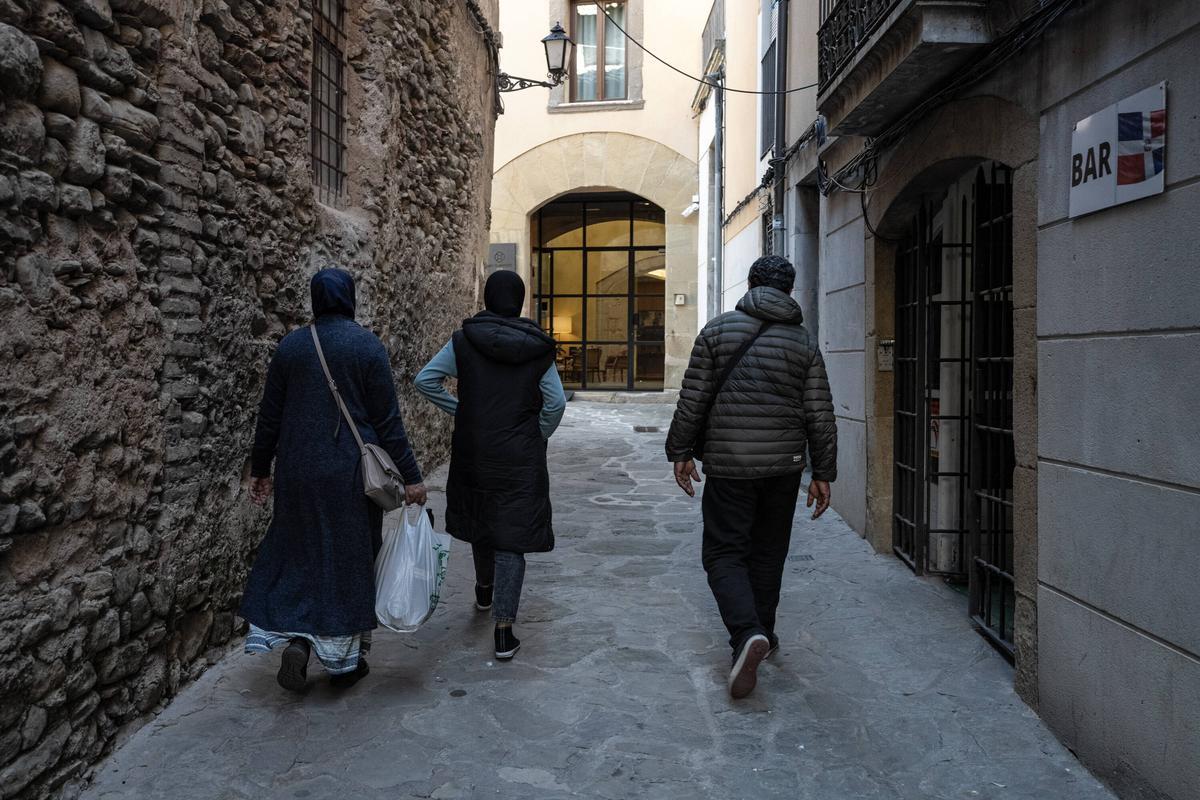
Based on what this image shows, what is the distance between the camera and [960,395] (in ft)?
17.1

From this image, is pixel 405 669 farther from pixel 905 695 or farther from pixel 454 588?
pixel 905 695

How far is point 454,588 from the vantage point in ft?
17.0

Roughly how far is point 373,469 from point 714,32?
1301 centimetres

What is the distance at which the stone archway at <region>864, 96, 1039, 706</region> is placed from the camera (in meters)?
3.49

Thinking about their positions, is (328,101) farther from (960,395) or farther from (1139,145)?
(1139,145)

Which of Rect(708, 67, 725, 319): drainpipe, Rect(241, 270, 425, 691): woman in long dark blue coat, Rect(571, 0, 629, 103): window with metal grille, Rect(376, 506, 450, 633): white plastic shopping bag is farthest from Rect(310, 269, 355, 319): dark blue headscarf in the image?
Rect(571, 0, 629, 103): window with metal grille

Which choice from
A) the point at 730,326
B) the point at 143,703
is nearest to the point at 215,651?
the point at 143,703

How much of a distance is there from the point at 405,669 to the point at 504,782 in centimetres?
110

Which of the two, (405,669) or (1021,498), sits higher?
(1021,498)

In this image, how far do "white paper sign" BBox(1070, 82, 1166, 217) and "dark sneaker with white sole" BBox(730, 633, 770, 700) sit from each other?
1.80m

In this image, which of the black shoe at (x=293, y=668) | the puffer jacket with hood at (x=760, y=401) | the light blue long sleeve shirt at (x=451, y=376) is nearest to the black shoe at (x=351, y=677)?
the black shoe at (x=293, y=668)

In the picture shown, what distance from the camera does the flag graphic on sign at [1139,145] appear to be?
105 inches

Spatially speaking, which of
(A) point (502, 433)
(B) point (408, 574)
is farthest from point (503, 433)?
(B) point (408, 574)

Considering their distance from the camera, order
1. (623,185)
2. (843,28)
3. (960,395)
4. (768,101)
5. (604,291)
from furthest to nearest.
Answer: (604,291) < (623,185) < (768,101) < (843,28) < (960,395)
